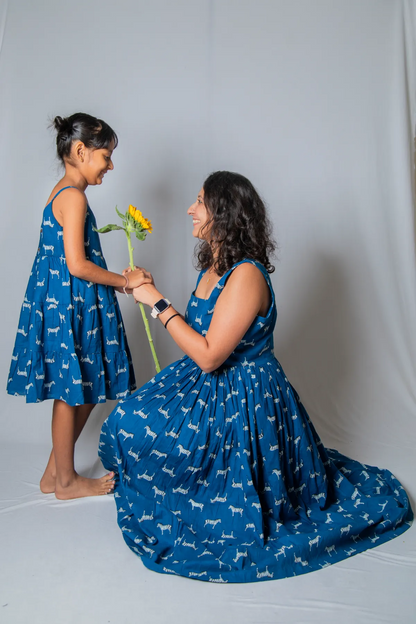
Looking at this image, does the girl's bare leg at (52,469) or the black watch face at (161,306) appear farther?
the girl's bare leg at (52,469)

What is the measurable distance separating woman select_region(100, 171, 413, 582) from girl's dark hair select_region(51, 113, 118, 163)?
1.39 feet

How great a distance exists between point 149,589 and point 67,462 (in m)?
0.66

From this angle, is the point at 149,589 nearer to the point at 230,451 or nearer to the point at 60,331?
the point at 230,451

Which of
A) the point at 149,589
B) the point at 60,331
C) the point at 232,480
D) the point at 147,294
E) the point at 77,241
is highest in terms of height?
the point at 77,241

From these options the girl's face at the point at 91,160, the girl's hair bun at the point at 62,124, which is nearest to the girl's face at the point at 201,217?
the girl's face at the point at 91,160

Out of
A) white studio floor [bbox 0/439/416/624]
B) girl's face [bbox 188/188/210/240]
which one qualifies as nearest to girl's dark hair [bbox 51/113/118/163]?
girl's face [bbox 188/188/210/240]

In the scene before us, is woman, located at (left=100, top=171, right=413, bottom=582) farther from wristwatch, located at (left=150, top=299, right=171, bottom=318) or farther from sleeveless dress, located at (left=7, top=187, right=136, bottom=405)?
sleeveless dress, located at (left=7, top=187, right=136, bottom=405)

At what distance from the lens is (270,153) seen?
303 centimetres

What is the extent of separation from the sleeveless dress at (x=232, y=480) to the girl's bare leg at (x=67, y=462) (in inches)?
8.7

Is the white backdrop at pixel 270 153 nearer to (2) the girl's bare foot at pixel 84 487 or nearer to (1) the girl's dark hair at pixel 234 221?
(2) the girl's bare foot at pixel 84 487

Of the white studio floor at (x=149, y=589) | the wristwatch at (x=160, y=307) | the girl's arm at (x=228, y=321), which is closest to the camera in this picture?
the white studio floor at (x=149, y=589)

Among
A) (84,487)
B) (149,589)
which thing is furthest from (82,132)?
(149,589)

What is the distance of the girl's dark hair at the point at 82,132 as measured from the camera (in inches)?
76.5

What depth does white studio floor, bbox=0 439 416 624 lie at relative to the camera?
A: 1421 mm
